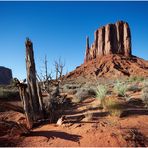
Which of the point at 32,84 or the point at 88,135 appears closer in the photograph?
the point at 88,135

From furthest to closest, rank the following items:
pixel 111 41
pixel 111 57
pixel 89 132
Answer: pixel 111 41, pixel 111 57, pixel 89 132

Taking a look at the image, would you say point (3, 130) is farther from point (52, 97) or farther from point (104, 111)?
point (104, 111)

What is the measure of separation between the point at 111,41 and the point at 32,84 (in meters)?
65.6

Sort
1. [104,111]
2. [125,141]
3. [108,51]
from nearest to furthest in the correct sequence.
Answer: [125,141]
[104,111]
[108,51]

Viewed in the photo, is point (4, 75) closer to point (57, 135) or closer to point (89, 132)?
point (57, 135)

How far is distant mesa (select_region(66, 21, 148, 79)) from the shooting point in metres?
55.0

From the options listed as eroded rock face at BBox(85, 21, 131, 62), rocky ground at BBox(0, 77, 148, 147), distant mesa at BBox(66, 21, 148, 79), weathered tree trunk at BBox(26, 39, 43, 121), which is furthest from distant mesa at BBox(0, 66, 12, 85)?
rocky ground at BBox(0, 77, 148, 147)

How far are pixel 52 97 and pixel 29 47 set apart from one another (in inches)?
104

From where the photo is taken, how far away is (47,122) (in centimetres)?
865

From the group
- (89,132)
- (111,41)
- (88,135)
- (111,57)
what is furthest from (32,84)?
(111,41)

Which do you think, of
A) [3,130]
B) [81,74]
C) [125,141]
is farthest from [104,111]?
[81,74]

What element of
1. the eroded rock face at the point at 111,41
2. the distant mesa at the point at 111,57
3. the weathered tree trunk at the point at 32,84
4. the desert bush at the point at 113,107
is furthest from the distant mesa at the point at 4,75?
the desert bush at the point at 113,107

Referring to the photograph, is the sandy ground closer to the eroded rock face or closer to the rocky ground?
the rocky ground

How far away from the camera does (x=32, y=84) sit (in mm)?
9211
